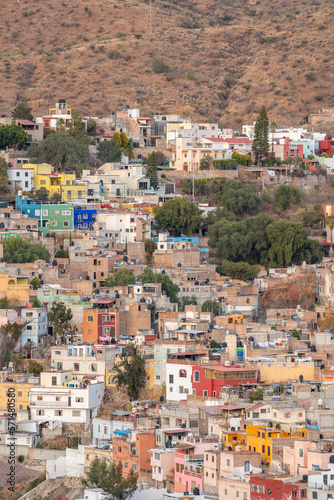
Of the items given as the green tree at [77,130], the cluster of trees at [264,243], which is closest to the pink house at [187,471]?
A: the cluster of trees at [264,243]

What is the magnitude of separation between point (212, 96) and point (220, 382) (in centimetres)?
5538

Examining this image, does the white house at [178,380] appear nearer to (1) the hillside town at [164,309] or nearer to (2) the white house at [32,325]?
(1) the hillside town at [164,309]

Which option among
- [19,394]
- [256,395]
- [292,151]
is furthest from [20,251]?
[292,151]

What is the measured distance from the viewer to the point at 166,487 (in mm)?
40281

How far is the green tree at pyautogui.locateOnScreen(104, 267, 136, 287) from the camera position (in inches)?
2232

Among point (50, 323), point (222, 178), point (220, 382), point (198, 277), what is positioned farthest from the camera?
point (222, 178)

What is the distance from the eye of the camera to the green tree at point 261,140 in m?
76.7

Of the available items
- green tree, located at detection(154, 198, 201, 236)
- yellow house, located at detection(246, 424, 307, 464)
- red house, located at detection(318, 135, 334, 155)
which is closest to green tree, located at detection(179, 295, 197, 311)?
green tree, located at detection(154, 198, 201, 236)

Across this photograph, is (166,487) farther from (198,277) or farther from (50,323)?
(198,277)

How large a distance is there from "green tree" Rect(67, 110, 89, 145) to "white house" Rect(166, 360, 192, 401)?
30.7 meters

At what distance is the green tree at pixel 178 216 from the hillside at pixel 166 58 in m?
24.3

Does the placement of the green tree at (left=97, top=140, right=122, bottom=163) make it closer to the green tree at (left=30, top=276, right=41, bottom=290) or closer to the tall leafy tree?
the tall leafy tree

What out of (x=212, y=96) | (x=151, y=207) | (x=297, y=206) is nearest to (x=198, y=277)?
(x=151, y=207)

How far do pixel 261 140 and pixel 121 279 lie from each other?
2285 cm
